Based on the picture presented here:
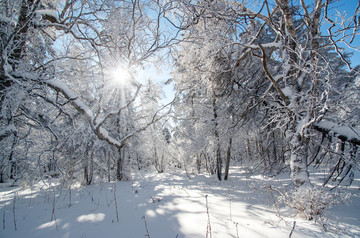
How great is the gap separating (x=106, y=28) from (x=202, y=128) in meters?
8.73

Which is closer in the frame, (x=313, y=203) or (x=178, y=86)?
(x=313, y=203)

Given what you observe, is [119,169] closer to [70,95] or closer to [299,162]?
[70,95]

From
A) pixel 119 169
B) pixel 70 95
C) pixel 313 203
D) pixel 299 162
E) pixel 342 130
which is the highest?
pixel 70 95

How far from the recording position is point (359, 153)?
293 centimetres

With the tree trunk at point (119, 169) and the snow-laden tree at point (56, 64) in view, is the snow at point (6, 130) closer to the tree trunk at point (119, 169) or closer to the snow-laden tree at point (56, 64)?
the snow-laden tree at point (56, 64)

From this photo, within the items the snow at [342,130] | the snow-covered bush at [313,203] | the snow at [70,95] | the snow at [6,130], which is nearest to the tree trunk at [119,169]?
the snow at [6,130]

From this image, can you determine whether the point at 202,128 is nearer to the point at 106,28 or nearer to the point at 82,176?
the point at 106,28

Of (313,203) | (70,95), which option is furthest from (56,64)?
(313,203)

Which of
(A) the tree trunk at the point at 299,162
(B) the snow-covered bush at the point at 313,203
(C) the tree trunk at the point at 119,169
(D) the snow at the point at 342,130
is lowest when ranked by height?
(C) the tree trunk at the point at 119,169

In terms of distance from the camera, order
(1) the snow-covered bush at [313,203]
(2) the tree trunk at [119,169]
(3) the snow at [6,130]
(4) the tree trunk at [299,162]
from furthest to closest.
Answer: (2) the tree trunk at [119,169] → (4) the tree trunk at [299,162] → (3) the snow at [6,130] → (1) the snow-covered bush at [313,203]

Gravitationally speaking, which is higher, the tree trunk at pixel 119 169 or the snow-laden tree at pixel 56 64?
the snow-laden tree at pixel 56 64

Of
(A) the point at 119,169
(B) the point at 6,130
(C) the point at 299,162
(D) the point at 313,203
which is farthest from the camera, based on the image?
(A) the point at 119,169

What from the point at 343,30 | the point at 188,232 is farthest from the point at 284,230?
the point at 343,30

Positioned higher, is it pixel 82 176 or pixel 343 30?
pixel 343 30
